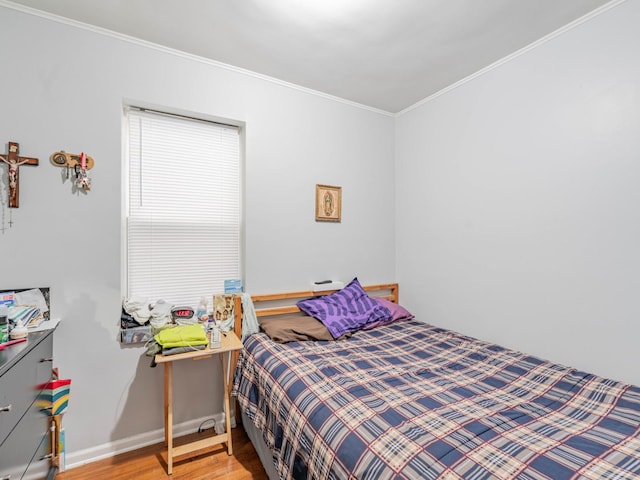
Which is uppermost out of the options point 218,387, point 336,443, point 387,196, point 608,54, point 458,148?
point 608,54

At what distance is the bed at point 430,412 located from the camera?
102 centimetres

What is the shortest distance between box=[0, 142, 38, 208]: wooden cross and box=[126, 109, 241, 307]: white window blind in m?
0.57

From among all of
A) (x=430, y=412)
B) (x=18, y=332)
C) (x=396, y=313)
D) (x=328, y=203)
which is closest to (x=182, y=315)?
(x=18, y=332)

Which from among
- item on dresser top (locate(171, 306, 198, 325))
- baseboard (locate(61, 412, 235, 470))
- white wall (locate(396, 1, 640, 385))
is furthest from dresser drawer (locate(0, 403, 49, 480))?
white wall (locate(396, 1, 640, 385))

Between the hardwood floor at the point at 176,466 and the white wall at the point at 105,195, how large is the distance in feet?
0.30

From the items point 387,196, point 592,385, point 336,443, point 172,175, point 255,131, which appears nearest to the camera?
point 336,443

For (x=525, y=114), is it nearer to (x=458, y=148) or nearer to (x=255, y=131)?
(x=458, y=148)

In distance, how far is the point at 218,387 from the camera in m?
2.38

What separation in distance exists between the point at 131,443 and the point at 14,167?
6.09ft

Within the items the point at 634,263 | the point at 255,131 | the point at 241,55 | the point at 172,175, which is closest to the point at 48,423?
the point at 172,175

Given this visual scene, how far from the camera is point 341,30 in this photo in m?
1.94

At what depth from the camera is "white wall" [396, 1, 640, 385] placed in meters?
1.70

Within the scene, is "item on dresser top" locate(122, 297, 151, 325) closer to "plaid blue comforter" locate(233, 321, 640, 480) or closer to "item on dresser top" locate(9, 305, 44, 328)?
"item on dresser top" locate(9, 305, 44, 328)

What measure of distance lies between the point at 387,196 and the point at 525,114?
53.0 inches
